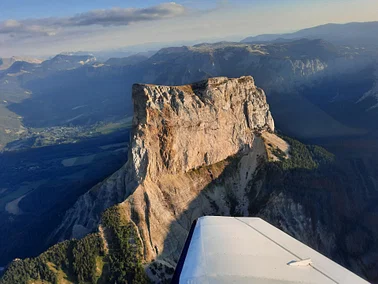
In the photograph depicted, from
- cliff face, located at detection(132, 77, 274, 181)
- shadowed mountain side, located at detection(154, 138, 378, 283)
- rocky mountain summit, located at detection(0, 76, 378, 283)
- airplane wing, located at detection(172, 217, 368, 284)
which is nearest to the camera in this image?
airplane wing, located at detection(172, 217, 368, 284)

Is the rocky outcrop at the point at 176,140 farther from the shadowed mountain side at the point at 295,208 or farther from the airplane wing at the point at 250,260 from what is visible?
the airplane wing at the point at 250,260

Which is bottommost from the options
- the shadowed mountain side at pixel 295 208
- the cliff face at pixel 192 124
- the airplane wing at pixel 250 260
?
the shadowed mountain side at pixel 295 208

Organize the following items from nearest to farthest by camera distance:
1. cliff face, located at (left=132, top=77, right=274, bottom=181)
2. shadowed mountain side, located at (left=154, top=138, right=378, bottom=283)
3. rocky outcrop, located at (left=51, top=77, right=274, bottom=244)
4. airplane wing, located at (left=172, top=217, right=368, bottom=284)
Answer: airplane wing, located at (left=172, top=217, right=368, bottom=284)
shadowed mountain side, located at (left=154, top=138, right=378, bottom=283)
rocky outcrop, located at (left=51, top=77, right=274, bottom=244)
cliff face, located at (left=132, top=77, right=274, bottom=181)

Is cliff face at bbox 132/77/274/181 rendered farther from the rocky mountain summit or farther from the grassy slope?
the grassy slope

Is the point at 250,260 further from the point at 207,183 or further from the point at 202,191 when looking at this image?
the point at 207,183

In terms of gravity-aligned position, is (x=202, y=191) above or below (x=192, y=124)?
below

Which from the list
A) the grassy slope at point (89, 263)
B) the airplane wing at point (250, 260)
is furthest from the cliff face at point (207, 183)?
the airplane wing at point (250, 260)

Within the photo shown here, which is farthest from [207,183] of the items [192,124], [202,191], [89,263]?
[89,263]

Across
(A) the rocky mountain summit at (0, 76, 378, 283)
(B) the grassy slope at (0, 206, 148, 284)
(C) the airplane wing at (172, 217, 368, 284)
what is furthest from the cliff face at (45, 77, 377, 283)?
(C) the airplane wing at (172, 217, 368, 284)

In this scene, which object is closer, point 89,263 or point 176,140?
point 89,263

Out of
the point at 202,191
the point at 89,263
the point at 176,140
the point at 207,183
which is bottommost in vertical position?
the point at 89,263

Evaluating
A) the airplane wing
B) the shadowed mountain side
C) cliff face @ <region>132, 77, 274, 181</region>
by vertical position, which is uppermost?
cliff face @ <region>132, 77, 274, 181</region>

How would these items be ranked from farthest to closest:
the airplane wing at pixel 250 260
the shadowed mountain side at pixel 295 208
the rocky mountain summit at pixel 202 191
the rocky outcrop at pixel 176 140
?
the rocky outcrop at pixel 176 140 < the shadowed mountain side at pixel 295 208 < the rocky mountain summit at pixel 202 191 < the airplane wing at pixel 250 260
